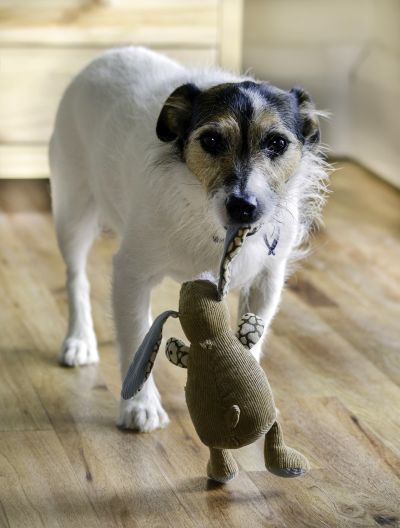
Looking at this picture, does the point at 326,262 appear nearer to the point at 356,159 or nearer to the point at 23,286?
the point at 23,286

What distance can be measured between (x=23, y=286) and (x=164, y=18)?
131cm

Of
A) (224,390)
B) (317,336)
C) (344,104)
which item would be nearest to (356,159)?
(344,104)

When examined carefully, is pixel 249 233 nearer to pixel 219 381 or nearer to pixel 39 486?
pixel 219 381

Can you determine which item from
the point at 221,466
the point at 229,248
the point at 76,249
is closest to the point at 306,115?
the point at 229,248

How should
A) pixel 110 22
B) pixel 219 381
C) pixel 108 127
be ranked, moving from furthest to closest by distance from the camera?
pixel 110 22 → pixel 108 127 → pixel 219 381

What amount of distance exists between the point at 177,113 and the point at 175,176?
12 centimetres

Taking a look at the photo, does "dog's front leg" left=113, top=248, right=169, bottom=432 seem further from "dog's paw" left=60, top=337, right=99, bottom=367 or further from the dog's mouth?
"dog's paw" left=60, top=337, right=99, bottom=367

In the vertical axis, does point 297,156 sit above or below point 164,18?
above

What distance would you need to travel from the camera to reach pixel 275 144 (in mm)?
1841

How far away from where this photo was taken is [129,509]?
71.1 inches

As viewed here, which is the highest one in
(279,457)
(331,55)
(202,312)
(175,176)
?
(175,176)

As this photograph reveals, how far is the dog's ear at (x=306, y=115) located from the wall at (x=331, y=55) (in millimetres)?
2619

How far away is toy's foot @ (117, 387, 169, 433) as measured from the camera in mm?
2125

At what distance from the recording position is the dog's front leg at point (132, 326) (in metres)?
2.07
